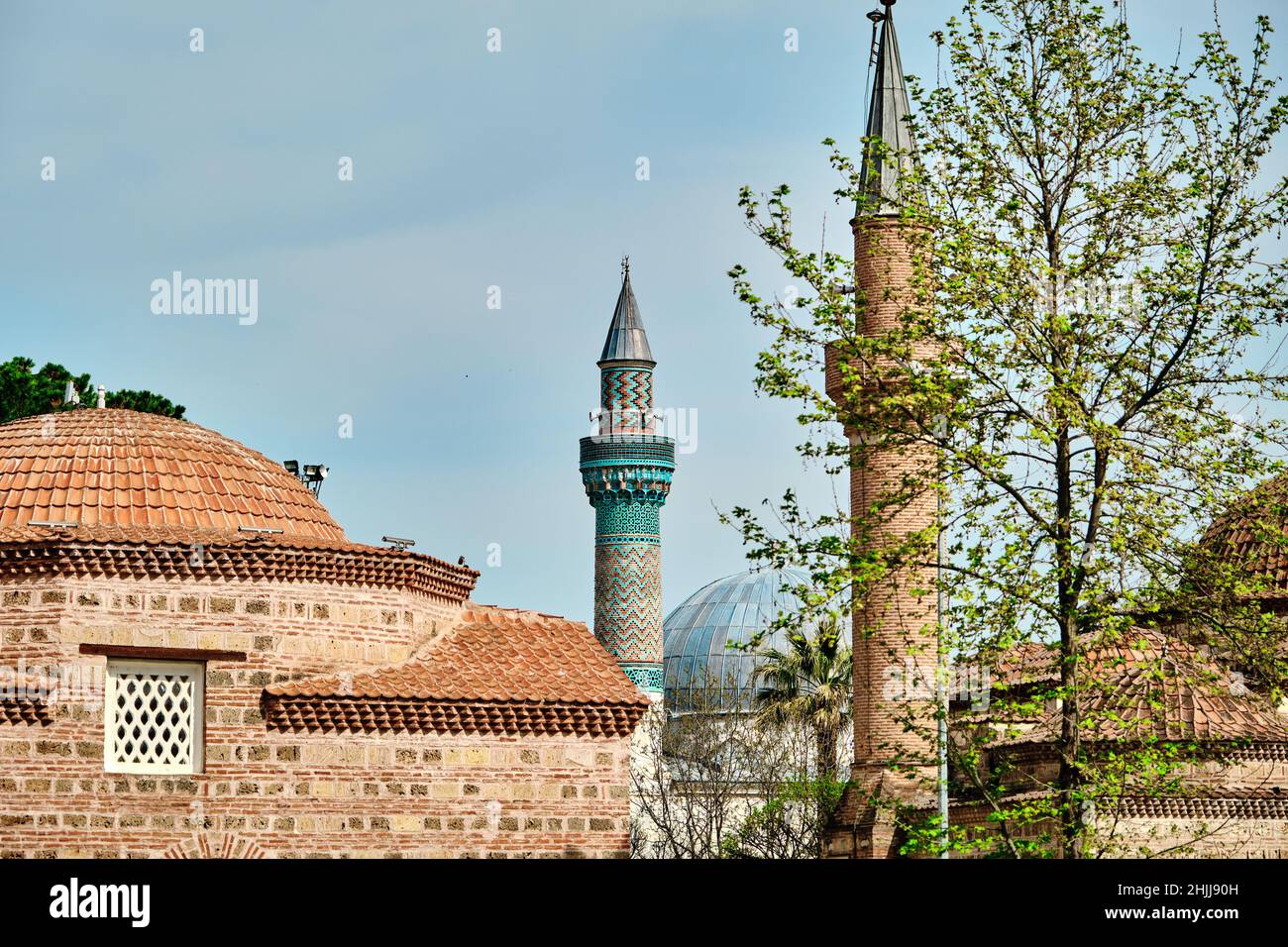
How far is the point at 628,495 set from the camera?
154 ft

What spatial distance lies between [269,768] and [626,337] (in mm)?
31926

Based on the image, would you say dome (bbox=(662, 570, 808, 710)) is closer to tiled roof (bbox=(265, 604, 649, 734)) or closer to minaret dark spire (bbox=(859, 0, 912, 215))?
minaret dark spire (bbox=(859, 0, 912, 215))

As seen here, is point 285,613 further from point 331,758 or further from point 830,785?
point 830,785

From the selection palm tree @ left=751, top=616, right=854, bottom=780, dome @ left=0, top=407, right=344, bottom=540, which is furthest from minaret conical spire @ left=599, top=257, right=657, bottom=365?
dome @ left=0, top=407, right=344, bottom=540

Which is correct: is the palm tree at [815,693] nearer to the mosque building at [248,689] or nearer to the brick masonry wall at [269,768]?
the mosque building at [248,689]

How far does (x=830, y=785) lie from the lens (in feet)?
109

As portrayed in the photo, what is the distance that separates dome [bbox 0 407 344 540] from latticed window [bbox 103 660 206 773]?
4.84 feet

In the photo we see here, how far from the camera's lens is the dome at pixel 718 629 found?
4897cm

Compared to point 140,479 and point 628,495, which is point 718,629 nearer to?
point 628,495

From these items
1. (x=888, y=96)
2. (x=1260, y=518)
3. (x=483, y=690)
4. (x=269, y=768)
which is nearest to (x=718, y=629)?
(x=888, y=96)

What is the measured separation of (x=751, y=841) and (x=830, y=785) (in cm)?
266

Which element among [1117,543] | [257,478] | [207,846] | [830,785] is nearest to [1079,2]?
[1117,543]

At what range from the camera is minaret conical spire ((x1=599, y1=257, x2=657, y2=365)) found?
4756 centimetres

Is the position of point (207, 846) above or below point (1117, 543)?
below
